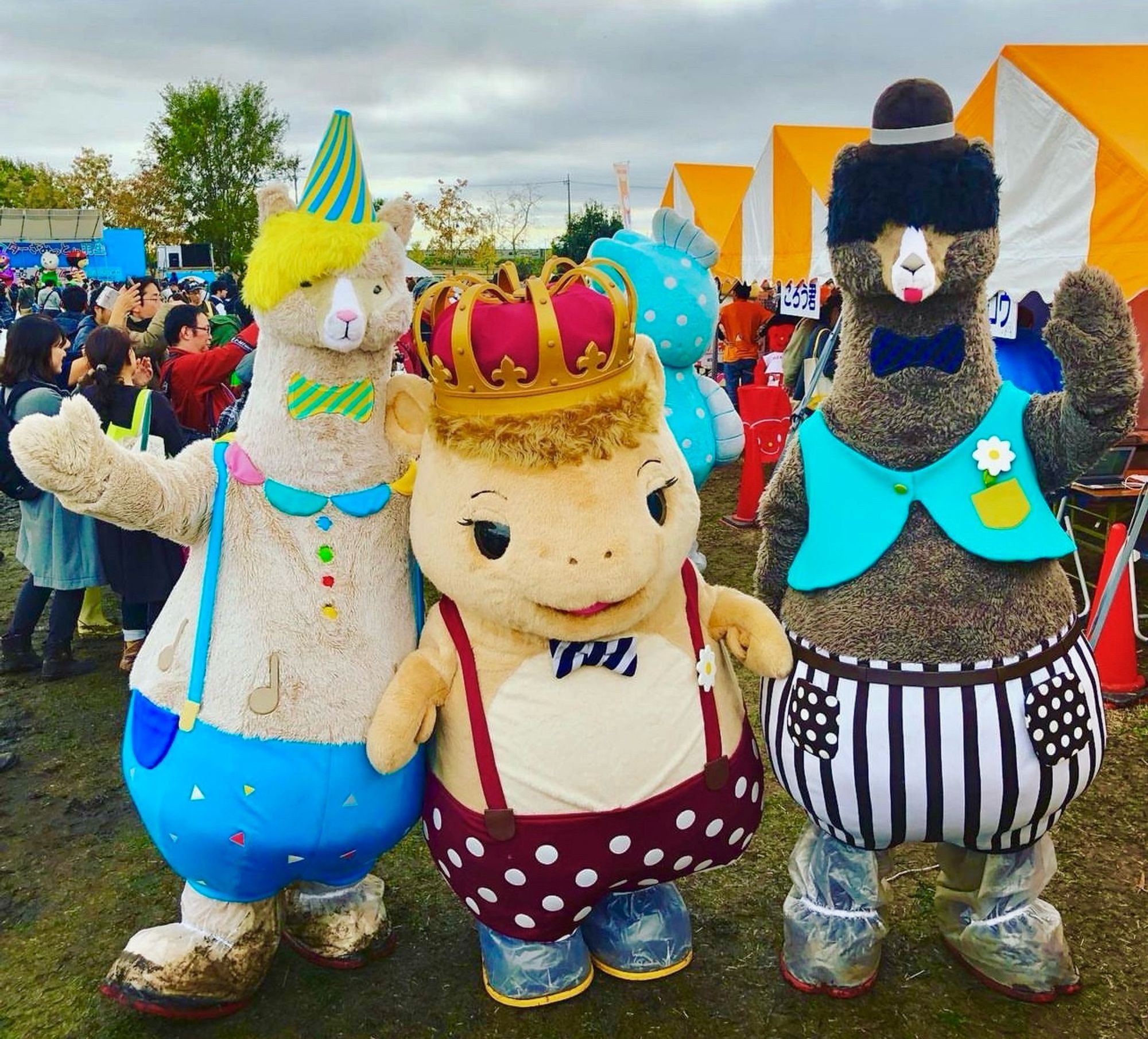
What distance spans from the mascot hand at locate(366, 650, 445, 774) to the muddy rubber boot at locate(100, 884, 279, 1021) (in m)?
0.58

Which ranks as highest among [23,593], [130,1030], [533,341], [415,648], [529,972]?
[533,341]

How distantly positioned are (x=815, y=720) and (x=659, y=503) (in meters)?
0.57

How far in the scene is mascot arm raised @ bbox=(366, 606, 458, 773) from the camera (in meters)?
1.93

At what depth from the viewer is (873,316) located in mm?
2076

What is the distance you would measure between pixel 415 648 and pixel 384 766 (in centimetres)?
30

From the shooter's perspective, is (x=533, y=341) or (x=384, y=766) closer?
(x=533, y=341)

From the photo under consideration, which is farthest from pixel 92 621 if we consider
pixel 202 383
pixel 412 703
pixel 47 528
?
pixel 412 703

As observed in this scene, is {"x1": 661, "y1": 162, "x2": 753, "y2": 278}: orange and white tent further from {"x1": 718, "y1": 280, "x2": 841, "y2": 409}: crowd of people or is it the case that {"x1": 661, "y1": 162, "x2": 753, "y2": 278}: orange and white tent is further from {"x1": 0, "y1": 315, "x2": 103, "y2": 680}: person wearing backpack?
{"x1": 0, "y1": 315, "x2": 103, "y2": 680}: person wearing backpack

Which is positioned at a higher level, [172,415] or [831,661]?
[172,415]

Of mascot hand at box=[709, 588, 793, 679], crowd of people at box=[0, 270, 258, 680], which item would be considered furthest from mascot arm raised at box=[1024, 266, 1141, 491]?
crowd of people at box=[0, 270, 258, 680]

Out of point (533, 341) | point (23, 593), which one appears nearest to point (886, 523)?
point (533, 341)

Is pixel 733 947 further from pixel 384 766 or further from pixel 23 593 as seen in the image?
pixel 23 593

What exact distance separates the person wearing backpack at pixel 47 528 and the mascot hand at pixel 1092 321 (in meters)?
3.88

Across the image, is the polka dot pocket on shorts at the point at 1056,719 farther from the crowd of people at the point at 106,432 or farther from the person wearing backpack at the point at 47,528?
the person wearing backpack at the point at 47,528
